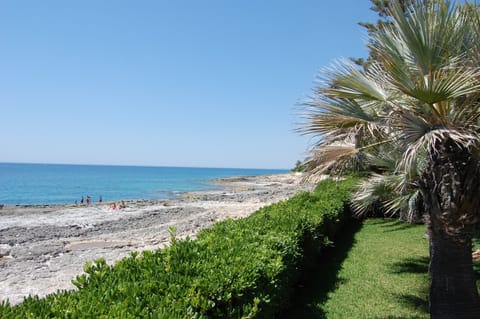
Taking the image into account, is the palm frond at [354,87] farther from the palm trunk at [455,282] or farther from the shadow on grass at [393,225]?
the shadow on grass at [393,225]

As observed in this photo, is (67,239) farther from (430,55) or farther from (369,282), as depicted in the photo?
(430,55)

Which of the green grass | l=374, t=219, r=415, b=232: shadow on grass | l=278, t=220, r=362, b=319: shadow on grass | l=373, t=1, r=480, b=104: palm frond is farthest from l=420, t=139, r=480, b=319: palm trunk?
l=374, t=219, r=415, b=232: shadow on grass

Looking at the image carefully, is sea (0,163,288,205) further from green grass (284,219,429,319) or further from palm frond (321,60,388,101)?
palm frond (321,60,388,101)

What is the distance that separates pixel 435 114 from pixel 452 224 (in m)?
1.27

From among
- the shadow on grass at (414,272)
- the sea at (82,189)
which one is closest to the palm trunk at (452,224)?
the shadow on grass at (414,272)

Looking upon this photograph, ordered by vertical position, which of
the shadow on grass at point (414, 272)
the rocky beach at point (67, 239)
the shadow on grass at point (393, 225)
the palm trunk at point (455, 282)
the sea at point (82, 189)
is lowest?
the sea at point (82, 189)

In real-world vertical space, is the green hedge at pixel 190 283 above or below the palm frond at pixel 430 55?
below

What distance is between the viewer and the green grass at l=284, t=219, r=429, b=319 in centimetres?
553

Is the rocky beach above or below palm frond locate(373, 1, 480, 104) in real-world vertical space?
below

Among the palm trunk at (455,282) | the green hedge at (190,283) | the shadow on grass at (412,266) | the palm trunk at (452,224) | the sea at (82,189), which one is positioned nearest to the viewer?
the green hedge at (190,283)

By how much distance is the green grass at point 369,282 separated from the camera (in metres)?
5.53

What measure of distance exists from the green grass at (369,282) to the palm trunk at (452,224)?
100cm

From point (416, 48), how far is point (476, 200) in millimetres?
1816

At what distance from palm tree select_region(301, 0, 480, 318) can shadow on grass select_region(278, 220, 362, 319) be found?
5.68ft
